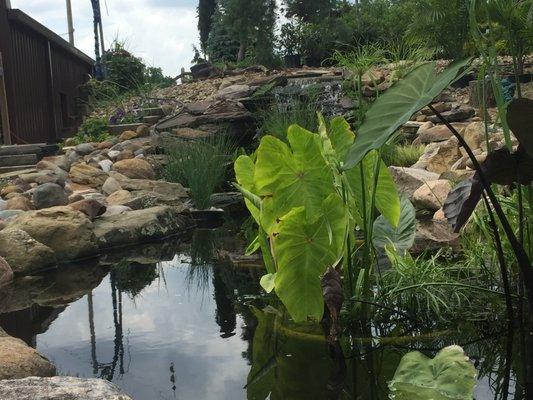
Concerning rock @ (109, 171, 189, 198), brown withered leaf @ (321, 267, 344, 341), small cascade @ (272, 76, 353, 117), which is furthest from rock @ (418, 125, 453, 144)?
brown withered leaf @ (321, 267, 344, 341)

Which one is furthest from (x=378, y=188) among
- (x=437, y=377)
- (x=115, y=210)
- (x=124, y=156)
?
(x=124, y=156)

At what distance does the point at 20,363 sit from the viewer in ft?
7.89

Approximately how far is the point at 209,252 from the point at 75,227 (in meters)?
1.02

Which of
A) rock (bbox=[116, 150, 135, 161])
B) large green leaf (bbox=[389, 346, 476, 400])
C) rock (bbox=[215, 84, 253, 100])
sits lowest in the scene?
large green leaf (bbox=[389, 346, 476, 400])

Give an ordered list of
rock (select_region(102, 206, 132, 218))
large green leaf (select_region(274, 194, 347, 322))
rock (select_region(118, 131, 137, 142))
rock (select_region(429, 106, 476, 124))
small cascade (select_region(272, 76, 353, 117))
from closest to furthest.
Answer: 1. large green leaf (select_region(274, 194, 347, 322))
2. rock (select_region(102, 206, 132, 218))
3. rock (select_region(429, 106, 476, 124))
4. small cascade (select_region(272, 76, 353, 117))
5. rock (select_region(118, 131, 137, 142))

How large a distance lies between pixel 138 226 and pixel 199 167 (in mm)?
1542

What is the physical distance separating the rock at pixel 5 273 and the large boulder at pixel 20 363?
6.07 ft

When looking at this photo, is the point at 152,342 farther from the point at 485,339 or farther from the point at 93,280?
the point at 93,280

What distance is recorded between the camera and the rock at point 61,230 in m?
5.20

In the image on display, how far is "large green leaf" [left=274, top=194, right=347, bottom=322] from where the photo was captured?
8.45 feet

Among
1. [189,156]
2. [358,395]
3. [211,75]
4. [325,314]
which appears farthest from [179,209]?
[211,75]

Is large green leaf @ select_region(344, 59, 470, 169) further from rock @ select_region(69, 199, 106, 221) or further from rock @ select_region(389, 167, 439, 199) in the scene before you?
rock @ select_region(69, 199, 106, 221)

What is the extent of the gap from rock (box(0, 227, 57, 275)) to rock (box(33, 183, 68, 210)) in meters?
1.54

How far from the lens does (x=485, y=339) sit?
276 cm
